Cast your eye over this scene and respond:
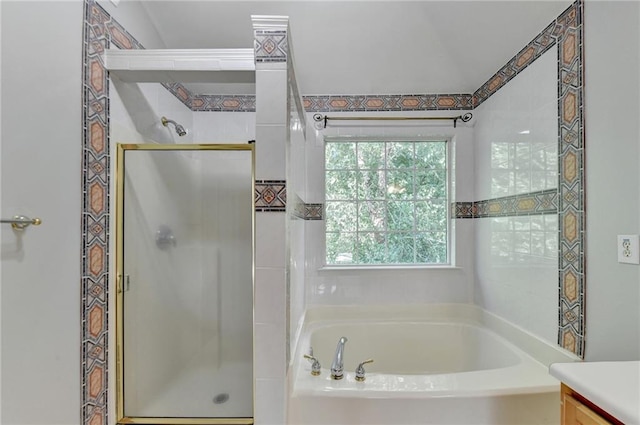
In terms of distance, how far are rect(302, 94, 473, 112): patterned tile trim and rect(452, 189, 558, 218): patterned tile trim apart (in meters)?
0.78

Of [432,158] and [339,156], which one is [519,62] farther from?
[339,156]

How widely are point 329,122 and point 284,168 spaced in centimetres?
133

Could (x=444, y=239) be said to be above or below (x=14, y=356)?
above

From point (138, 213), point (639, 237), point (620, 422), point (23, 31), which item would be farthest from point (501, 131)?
point (23, 31)

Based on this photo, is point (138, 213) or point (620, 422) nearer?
point (620, 422)

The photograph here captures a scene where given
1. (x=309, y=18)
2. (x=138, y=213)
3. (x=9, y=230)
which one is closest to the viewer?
(x=9, y=230)

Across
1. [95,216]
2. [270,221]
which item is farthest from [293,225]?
[95,216]

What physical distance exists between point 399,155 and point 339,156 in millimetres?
486

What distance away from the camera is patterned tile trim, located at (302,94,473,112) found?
2568 mm

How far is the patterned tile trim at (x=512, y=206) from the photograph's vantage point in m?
1.74

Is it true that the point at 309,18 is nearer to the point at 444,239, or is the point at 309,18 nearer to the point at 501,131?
Answer: the point at 501,131

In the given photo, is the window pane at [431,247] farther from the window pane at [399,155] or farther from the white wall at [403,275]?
the window pane at [399,155]

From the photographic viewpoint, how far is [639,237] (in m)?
1.24

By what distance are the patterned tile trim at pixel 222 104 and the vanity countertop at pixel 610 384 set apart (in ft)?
8.00
